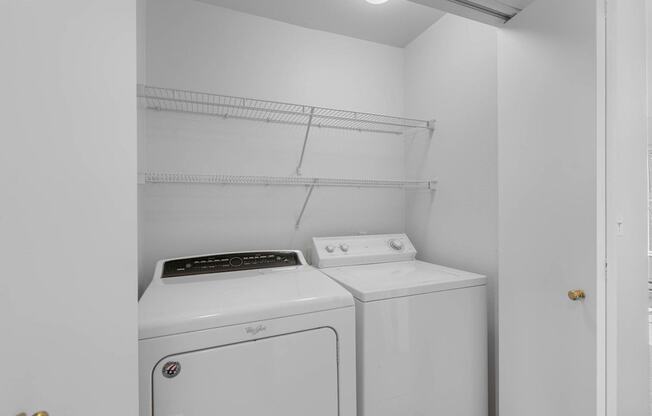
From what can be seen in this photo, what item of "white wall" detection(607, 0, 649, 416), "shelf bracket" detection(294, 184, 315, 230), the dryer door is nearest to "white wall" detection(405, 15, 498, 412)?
"white wall" detection(607, 0, 649, 416)

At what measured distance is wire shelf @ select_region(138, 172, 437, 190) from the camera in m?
1.65

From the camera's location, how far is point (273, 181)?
1937 mm

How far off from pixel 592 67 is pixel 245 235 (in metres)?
1.92

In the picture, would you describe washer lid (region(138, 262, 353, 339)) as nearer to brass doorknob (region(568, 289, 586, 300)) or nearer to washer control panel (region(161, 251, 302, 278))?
washer control panel (region(161, 251, 302, 278))

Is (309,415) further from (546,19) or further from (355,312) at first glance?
(546,19)

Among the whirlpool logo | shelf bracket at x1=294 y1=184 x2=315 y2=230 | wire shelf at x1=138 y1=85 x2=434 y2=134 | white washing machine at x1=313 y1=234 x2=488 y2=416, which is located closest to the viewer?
the whirlpool logo

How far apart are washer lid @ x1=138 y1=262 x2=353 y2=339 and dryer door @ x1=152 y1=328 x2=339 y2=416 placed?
104mm

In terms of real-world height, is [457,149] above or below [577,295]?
above

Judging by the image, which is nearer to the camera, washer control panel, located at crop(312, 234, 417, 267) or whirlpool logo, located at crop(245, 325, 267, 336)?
whirlpool logo, located at crop(245, 325, 267, 336)

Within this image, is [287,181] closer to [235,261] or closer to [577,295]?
[235,261]

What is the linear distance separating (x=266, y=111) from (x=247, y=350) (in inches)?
57.6
